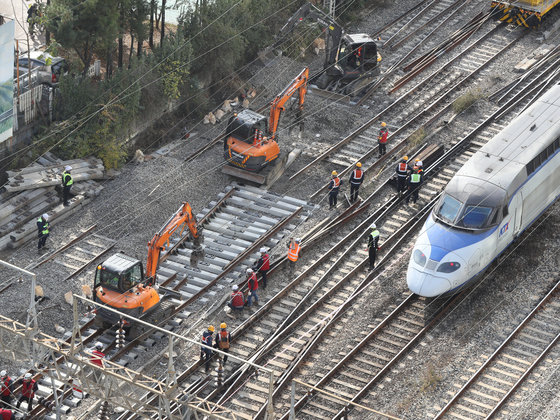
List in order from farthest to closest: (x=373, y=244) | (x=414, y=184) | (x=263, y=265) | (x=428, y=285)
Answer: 1. (x=414, y=184)
2. (x=373, y=244)
3. (x=263, y=265)
4. (x=428, y=285)

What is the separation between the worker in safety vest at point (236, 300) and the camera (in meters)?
37.2

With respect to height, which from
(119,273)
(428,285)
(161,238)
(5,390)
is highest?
(161,238)

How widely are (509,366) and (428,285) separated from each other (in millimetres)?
3305

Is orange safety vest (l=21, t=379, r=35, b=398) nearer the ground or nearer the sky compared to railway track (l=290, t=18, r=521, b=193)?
nearer the ground

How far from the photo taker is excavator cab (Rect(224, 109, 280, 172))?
1720 inches

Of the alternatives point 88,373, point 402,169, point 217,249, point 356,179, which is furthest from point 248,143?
point 88,373

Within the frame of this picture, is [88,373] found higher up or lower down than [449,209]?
lower down

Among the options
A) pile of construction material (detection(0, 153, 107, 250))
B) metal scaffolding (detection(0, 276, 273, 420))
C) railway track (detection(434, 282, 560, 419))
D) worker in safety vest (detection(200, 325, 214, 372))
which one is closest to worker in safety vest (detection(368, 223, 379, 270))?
railway track (detection(434, 282, 560, 419))

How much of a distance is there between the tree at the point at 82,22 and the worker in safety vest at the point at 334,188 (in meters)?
9.93

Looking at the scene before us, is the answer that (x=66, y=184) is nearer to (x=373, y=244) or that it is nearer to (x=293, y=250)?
(x=293, y=250)

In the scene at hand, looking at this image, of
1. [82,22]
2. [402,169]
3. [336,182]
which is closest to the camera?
[336,182]

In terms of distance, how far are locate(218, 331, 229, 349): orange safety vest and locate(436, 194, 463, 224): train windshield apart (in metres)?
7.60

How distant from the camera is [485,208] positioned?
37.1m

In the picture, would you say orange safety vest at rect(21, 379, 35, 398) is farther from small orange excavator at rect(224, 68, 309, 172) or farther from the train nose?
small orange excavator at rect(224, 68, 309, 172)
